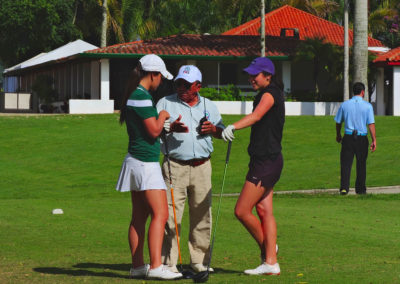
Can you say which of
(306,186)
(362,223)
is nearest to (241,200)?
(362,223)

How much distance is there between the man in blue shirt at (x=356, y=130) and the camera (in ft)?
50.7

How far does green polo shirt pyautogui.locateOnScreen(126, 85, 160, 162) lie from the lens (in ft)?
24.6

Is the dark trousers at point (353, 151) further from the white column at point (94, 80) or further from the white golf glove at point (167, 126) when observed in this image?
the white column at point (94, 80)

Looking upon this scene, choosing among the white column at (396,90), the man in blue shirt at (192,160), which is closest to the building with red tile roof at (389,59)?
the white column at (396,90)

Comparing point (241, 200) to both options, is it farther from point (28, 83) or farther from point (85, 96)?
point (28, 83)

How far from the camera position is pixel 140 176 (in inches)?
298

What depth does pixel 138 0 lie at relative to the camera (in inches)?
2496

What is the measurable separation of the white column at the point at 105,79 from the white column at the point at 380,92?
44.3ft

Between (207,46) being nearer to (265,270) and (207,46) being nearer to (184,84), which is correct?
(184,84)

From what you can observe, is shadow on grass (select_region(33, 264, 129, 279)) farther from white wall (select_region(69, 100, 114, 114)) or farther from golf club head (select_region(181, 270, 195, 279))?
white wall (select_region(69, 100, 114, 114))

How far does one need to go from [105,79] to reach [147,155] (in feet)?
122

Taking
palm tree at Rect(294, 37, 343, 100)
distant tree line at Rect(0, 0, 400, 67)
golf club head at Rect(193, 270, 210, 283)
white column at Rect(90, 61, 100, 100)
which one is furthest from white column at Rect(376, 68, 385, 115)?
golf club head at Rect(193, 270, 210, 283)

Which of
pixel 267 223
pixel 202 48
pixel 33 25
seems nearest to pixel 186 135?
pixel 267 223

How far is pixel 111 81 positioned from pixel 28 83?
23.2 metres
